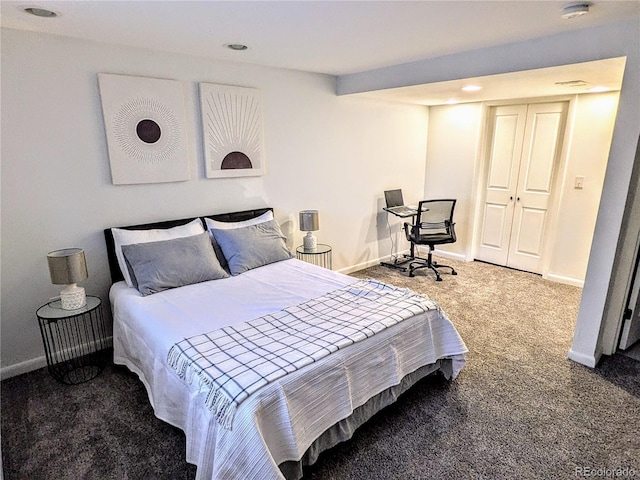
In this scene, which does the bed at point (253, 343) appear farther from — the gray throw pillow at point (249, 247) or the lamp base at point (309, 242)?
the lamp base at point (309, 242)

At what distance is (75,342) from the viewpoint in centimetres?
277

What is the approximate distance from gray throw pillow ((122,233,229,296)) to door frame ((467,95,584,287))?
358 centimetres

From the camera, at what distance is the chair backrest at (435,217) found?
429cm

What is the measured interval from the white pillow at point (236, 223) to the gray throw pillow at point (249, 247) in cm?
5

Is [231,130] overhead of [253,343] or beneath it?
overhead

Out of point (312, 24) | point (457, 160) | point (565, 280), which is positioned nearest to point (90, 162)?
point (312, 24)

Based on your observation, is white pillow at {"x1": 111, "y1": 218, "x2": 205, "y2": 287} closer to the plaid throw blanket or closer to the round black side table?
the round black side table

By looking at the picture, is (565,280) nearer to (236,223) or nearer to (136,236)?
(236,223)

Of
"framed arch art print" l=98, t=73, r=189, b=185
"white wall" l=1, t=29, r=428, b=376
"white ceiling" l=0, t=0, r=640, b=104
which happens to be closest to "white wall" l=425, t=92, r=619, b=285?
"white ceiling" l=0, t=0, r=640, b=104

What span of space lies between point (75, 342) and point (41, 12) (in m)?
2.17

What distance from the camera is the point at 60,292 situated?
250 centimetres

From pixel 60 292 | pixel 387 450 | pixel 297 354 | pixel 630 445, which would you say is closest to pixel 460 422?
pixel 387 450

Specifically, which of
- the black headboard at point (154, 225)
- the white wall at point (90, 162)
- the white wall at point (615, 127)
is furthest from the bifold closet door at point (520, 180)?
the black headboard at point (154, 225)

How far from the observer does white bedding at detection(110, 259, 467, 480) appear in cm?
150
